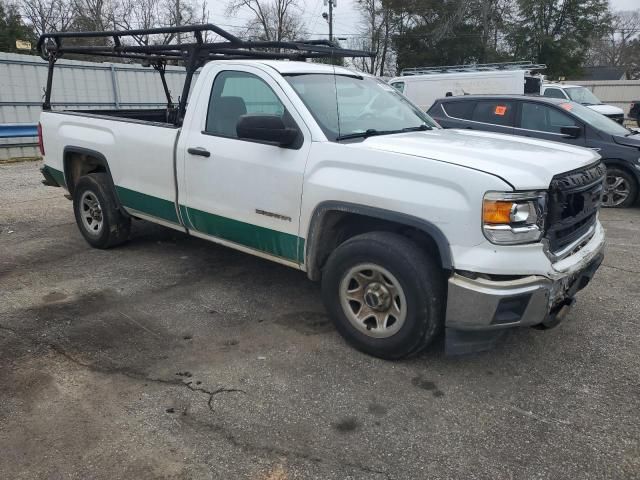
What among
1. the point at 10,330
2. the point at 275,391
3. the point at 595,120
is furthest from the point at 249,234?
the point at 595,120

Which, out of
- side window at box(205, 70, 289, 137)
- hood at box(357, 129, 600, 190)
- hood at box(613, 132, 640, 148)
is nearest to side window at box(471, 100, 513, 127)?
hood at box(613, 132, 640, 148)

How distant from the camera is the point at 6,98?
13359mm

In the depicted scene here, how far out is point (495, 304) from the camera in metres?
3.08

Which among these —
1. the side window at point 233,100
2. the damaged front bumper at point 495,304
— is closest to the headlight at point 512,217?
the damaged front bumper at point 495,304

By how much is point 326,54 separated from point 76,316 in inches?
121

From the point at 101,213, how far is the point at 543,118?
6839 mm

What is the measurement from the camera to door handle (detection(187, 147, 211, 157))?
14.4 feet

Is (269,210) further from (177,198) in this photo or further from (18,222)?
(18,222)

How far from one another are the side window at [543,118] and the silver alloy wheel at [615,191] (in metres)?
1.07

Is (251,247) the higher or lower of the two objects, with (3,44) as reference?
lower

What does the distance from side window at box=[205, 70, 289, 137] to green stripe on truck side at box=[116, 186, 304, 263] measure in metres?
0.71

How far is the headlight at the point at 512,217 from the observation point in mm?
3045

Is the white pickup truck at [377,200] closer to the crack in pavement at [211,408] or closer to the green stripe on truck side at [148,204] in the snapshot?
the green stripe on truck side at [148,204]

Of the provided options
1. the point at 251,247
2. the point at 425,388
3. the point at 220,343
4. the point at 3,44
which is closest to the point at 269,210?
the point at 251,247
